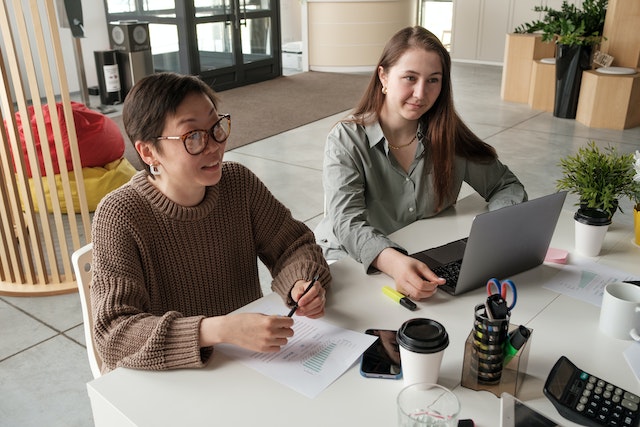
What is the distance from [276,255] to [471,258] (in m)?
0.55

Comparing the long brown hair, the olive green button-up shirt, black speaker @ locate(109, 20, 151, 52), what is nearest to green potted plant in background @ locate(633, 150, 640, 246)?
the olive green button-up shirt

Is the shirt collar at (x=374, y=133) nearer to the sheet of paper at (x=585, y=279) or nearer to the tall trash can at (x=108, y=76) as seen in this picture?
the sheet of paper at (x=585, y=279)

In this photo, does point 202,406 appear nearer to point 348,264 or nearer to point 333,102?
point 348,264

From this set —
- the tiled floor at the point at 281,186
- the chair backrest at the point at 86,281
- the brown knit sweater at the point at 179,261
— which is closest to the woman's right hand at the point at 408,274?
the brown knit sweater at the point at 179,261

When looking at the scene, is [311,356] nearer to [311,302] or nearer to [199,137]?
[311,302]

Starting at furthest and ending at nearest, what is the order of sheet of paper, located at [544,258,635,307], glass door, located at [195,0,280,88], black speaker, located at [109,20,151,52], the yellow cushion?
glass door, located at [195,0,280,88] → black speaker, located at [109,20,151,52] → the yellow cushion → sheet of paper, located at [544,258,635,307]

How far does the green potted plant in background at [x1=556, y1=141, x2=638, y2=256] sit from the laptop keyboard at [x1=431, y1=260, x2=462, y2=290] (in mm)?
374

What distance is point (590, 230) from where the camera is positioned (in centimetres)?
164

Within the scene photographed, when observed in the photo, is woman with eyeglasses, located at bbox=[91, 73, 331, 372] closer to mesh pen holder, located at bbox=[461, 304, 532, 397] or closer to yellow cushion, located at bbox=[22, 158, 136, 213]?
mesh pen holder, located at bbox=[461, 304, 532, 397]

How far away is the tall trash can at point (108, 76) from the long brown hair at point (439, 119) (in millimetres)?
5108

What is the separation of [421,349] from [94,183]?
126 inches

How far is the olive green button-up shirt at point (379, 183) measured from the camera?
1869mm

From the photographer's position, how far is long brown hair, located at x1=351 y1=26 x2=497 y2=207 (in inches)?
74.3

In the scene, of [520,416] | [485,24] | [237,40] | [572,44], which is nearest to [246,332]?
[520,416]
